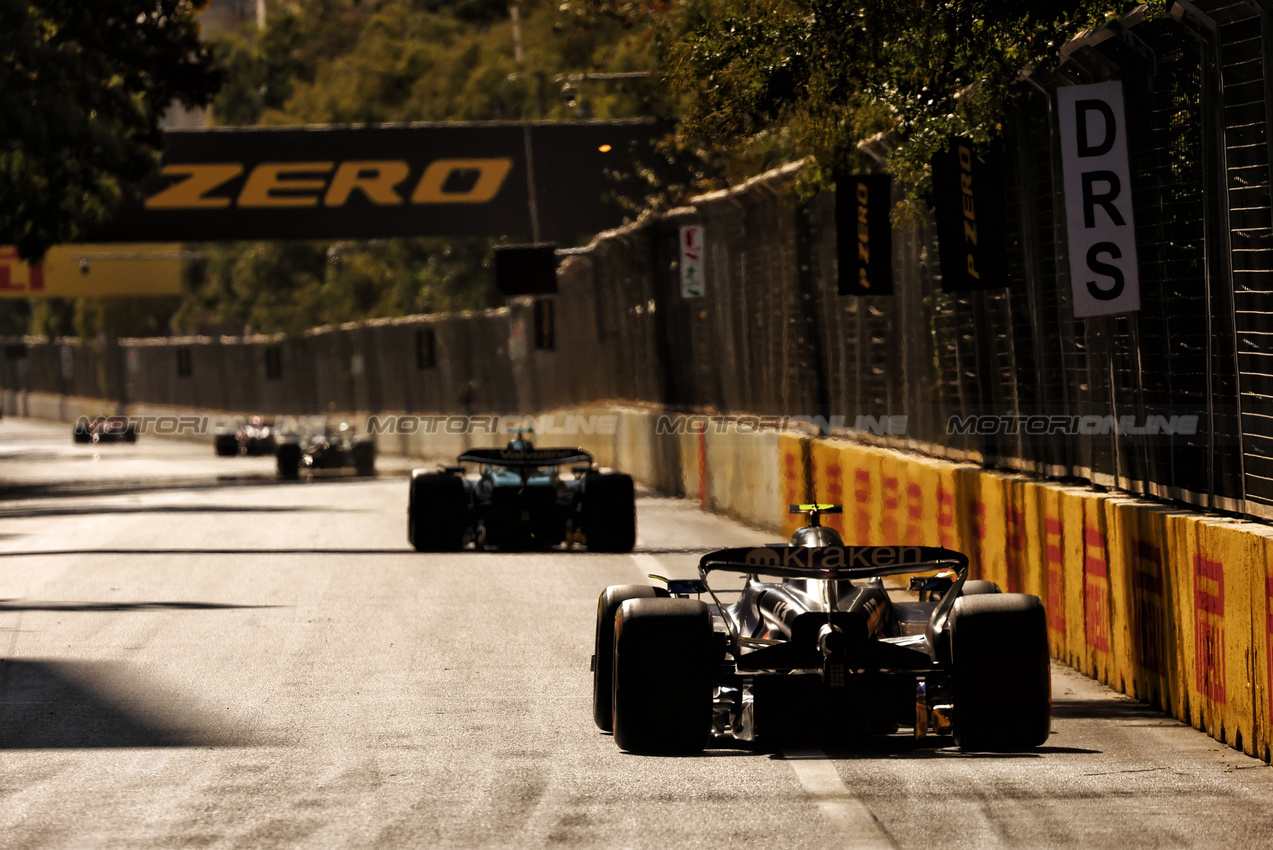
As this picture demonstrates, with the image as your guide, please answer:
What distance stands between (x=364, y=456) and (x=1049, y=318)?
30490 mm

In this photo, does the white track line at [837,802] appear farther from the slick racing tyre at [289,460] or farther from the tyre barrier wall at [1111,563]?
the slick racing tyre at [289,460]

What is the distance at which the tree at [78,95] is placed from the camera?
29625mm

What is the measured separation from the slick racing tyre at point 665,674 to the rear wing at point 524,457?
9.82 m

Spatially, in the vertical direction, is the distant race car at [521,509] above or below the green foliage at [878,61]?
below

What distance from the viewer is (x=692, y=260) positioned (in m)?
27.0

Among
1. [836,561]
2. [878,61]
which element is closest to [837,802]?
[836,561]

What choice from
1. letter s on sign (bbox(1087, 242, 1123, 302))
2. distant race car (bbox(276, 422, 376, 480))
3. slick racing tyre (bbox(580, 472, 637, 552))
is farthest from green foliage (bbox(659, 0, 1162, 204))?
distant race car (bbox(276, 422, 376, 480))

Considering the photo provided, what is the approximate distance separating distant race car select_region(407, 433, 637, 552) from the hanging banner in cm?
839

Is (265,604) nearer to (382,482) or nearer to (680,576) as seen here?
(680,576)

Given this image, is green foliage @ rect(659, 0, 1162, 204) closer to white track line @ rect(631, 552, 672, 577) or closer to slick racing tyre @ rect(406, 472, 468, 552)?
white track line @ rect(631, 552, 672, 577)

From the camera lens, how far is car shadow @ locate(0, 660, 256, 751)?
8.88 meters

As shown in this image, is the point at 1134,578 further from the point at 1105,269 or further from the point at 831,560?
the point at 831,560

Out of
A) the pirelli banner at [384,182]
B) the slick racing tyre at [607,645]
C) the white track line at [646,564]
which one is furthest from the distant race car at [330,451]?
the slick racing tyre at [607,645]

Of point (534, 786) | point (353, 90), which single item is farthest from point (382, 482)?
point (353, 90)
